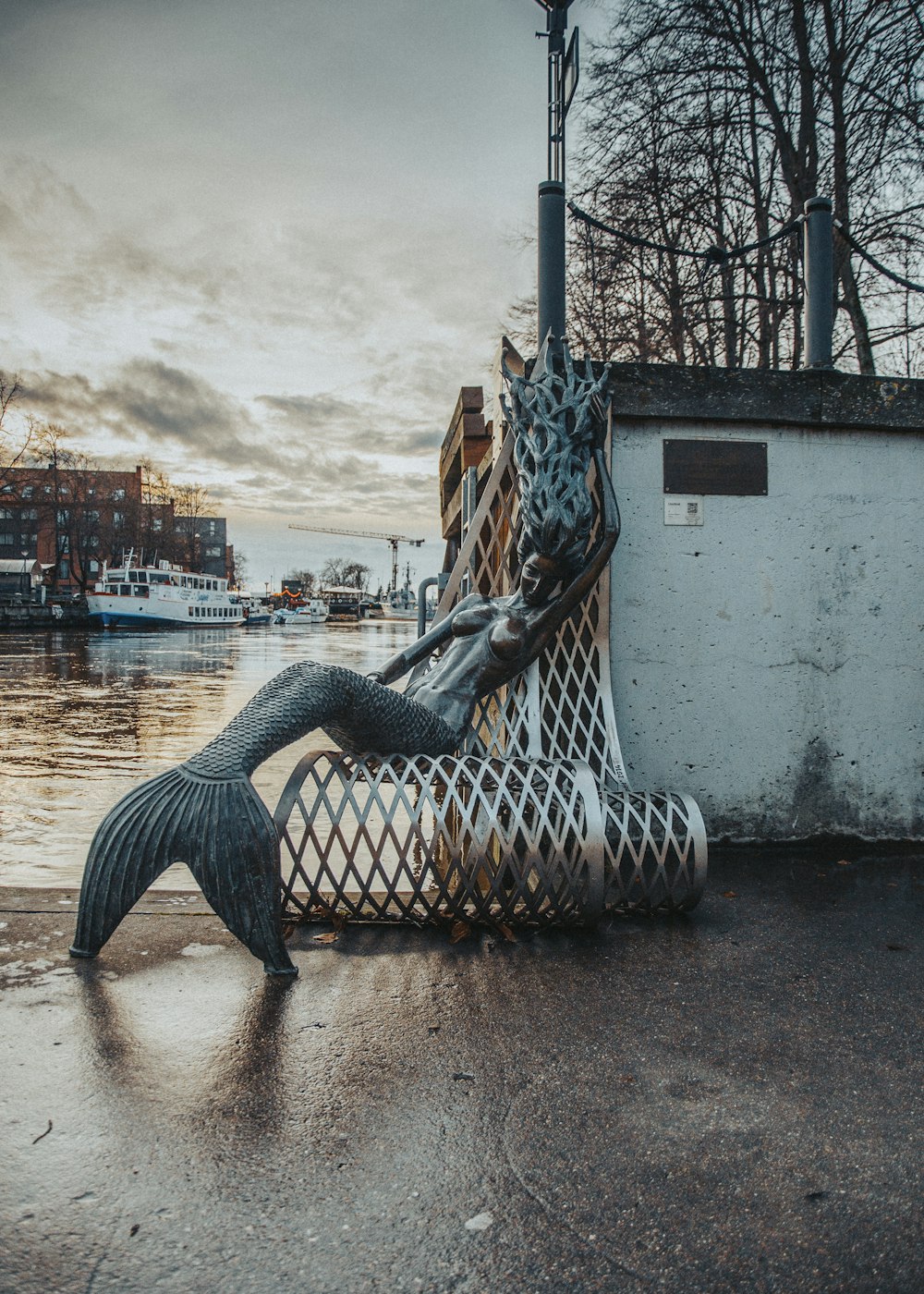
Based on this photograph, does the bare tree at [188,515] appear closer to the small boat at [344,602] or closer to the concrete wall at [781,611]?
the small boat at [344,602]

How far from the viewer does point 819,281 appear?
191 inches

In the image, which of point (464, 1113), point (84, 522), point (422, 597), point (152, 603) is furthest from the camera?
point (84, 522)

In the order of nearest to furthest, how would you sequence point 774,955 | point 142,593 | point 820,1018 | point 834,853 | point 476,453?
point 820,1018, point 774,955, point 834,853, point 476,453, point 142,593

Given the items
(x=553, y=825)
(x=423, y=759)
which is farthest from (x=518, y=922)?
(x=423, y=759)

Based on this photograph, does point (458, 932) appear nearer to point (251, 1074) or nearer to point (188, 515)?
point (251, 1074)

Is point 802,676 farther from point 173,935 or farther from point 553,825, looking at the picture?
point 173,935

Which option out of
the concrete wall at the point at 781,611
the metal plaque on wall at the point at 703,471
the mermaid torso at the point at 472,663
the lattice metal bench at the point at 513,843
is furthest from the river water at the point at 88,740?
the metal plaque on wall at the point at 703,471

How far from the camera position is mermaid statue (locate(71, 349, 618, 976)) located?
8.41ft

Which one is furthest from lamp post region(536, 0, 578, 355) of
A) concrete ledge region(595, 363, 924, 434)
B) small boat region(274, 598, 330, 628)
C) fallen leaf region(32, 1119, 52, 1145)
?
small boat region(274, 598, 330, 628)

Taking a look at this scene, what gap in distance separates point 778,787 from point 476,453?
8.35 metres

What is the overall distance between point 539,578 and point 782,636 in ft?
5.18

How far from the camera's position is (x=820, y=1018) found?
2.52m

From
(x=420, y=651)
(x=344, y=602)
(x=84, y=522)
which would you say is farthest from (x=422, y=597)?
(x=344, y=602)

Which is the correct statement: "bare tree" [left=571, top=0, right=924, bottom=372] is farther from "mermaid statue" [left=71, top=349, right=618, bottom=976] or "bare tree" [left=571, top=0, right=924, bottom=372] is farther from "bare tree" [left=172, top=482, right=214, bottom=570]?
"bare tree" [left=172, top=482, right=214, bottom=570]
